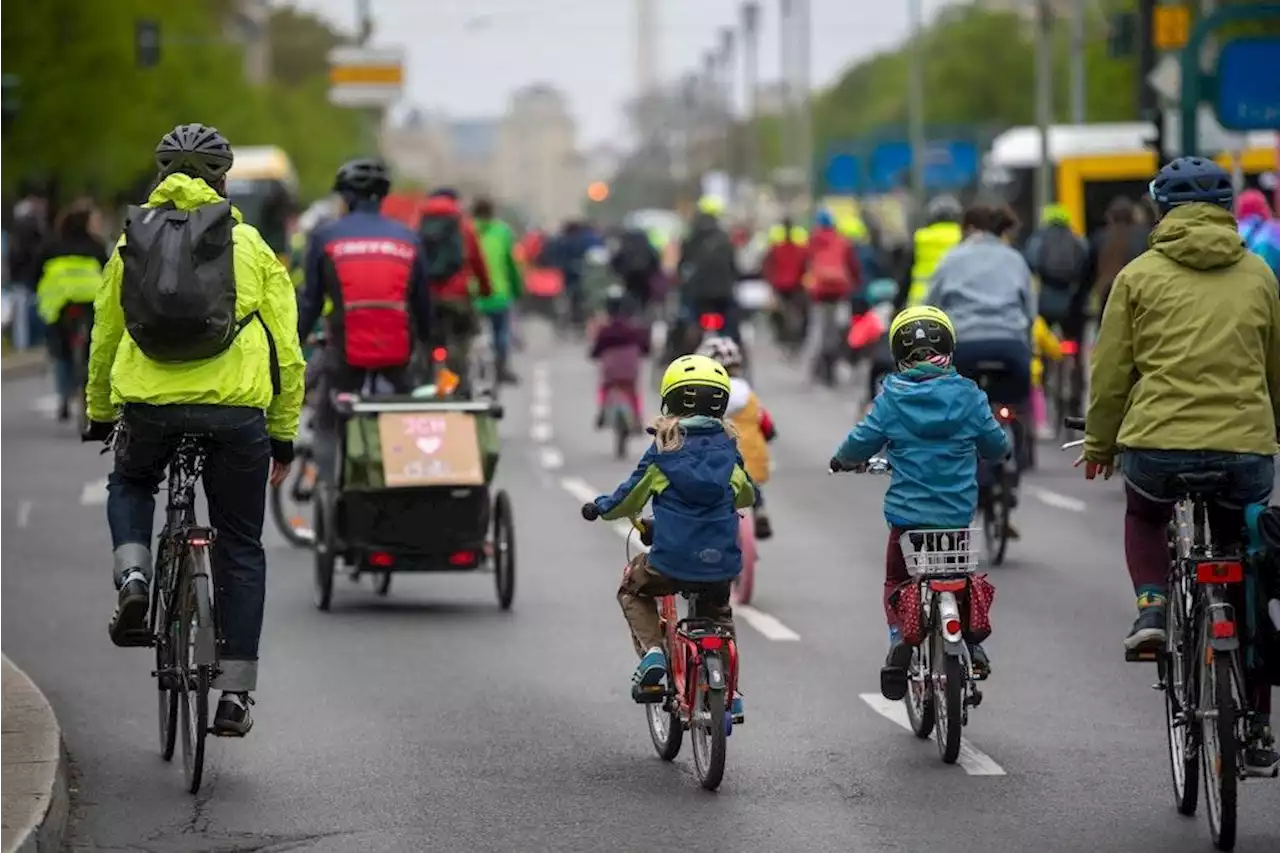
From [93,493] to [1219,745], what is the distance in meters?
14.2

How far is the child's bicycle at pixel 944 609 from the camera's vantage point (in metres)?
9.65

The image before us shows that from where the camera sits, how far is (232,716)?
943cm

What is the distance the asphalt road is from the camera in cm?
877

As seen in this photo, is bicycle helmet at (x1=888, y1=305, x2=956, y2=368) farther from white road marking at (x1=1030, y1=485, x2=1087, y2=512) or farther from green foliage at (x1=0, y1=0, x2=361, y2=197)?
green foliage at (x1=0, y1=0, x2=361, y2=197)

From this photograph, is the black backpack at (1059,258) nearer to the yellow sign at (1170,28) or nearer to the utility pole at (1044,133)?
the yellow sign at (1170,28)

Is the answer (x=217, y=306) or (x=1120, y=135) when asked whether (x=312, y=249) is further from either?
(x=1120, y=135)

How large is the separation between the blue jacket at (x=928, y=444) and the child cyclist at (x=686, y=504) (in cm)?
47

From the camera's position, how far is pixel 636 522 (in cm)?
982

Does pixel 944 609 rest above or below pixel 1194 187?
below

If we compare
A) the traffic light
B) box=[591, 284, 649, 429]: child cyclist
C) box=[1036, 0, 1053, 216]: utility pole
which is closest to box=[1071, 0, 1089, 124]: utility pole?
box=[1036, 0, 1053, 216]: utility pole

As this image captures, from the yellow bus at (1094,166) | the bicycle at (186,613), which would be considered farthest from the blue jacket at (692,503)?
the yellow bus at (1094,166)

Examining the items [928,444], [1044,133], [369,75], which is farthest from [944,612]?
[369,75]

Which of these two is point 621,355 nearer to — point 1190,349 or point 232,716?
point 232,716

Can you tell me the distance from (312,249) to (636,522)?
504 cm
